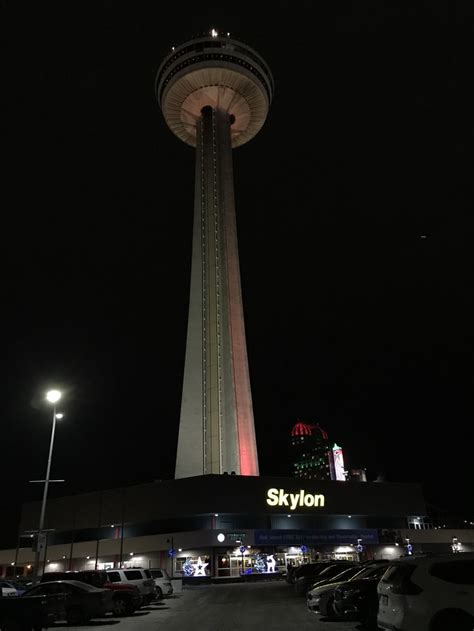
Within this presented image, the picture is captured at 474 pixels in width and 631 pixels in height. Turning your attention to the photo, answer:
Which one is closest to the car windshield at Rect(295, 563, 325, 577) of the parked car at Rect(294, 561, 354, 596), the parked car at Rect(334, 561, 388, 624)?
the parked car at Rect(294, 561, 354, 596)

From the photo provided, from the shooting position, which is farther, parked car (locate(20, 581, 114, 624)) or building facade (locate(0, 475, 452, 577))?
building facade (locate(0, 475, 452, 577))

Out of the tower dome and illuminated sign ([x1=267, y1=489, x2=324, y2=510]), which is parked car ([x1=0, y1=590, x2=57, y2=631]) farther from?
the tower dome

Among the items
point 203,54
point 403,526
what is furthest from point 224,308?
point 203,54

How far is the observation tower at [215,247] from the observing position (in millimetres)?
60125

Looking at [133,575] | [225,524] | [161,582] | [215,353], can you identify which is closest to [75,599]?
[133,575]

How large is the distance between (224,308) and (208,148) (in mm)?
26328

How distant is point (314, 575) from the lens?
2375 centimetres

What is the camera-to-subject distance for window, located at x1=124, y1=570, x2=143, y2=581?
20922 millimetres

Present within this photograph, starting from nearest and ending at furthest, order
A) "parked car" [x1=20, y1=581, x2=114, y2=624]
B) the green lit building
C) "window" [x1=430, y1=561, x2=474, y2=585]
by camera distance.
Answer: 1. "window" [x1=430, y1=561, x2=474, y2=585]
2. "parked car" [x1=20, y1=581, x2=114, y2=624]
3. the green lit building

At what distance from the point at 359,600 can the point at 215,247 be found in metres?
57.5

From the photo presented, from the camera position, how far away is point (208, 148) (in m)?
76.1

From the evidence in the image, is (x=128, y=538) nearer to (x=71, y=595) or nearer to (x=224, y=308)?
(x=224, y=308)

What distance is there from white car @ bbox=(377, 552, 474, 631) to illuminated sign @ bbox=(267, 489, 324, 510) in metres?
48.8

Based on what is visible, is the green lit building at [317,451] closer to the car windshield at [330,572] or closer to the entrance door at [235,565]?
the entrance door at [235,565]
